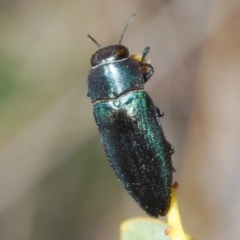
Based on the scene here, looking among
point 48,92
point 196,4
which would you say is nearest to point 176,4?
point 196,4

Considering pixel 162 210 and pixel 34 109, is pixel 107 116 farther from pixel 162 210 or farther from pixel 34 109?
pixel 34 109

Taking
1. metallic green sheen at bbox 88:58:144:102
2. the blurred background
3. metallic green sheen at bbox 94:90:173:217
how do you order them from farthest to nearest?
the blurred background → metallic green sheen at bbox 88:58:144:102 → metallic green sheen at bbox 94:90:173:217

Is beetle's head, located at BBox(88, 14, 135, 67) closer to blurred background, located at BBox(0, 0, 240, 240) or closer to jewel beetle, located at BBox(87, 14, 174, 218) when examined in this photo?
jewel beetle, located at BBox(87, 14, 174, 218)

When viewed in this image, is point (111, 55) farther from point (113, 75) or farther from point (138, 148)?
point (138, 148)

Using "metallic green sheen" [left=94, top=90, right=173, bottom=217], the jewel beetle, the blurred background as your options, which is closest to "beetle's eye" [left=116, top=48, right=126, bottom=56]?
the jewel beetle

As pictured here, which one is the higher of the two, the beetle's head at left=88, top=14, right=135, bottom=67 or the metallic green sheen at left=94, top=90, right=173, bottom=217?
the beetle's head at left=88, top=14, right=135, bottom=67

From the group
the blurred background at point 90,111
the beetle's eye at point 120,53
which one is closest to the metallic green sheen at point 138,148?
the beetle's eye at point 120,53

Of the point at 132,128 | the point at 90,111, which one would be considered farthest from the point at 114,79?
the point at 90,111

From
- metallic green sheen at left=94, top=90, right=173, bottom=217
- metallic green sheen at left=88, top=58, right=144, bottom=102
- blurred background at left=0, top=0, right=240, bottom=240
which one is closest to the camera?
metallic green sheen at left=94, top=90, right=173, bottom=217
